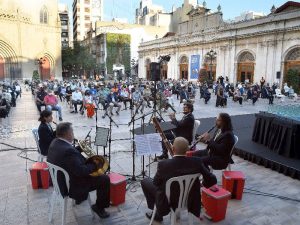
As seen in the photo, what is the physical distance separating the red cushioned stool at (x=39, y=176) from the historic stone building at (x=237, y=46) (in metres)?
23.5

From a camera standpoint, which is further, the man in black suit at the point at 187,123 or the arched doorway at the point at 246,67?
the arched doorway at the point at 246,67

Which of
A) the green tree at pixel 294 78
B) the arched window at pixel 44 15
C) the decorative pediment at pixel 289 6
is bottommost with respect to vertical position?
the green tree at pixel 294 78

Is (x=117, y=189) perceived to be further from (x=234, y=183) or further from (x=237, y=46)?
(x=237, y=46)

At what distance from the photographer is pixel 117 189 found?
4289 mm

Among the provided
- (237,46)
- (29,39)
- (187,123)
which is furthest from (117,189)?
(29,39)

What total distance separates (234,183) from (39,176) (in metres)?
3.32

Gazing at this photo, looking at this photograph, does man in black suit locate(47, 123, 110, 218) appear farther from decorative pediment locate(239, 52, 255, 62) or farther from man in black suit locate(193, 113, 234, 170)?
decorative pediment locate(239, 52, 255, 62)

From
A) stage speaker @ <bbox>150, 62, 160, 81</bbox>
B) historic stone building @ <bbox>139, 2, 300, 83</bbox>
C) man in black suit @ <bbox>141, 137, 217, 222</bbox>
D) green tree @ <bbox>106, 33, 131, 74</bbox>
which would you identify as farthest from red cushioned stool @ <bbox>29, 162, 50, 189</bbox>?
green tree @ <bbox>106, 33, 131, 74</bbox>

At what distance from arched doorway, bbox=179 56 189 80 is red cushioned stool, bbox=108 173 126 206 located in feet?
110

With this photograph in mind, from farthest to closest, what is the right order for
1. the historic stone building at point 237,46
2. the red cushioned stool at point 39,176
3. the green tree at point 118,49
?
the green tree at point 118,49 → the historic stone building at point 237,46 → the red cushioned stool at point 39,176

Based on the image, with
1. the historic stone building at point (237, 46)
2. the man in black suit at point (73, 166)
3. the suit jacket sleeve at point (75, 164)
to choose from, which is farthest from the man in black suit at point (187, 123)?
the historic stone building at point (237, 46)

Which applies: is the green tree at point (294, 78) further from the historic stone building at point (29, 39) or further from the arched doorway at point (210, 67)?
the historic stone building at point (29, 39)

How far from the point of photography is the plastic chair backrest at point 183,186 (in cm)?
317

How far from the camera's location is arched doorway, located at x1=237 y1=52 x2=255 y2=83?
27641 mm
